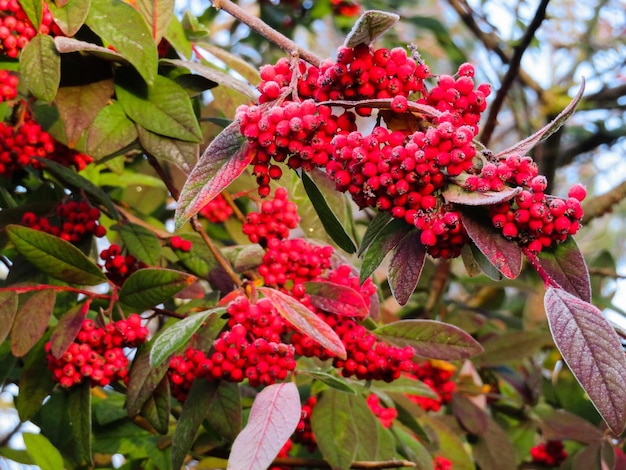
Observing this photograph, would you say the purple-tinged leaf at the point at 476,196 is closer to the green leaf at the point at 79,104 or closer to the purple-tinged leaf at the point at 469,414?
the green leaf at the point at 79,104

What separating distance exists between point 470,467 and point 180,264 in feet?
2.37

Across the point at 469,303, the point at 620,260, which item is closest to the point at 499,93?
the point at 469,303

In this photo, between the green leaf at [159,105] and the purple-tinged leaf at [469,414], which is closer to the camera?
the green leaf at [159,105]

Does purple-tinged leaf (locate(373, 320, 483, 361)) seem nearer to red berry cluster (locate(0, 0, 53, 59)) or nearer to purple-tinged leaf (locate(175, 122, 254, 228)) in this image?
purple-tinged leaf (locate(175, 122, 254, 228))

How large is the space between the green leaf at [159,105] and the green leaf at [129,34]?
0.05 m

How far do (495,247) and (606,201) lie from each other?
5.83 feet

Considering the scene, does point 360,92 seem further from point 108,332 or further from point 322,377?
point 108,332

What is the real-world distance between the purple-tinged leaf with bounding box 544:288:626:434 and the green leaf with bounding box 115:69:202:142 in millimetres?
589

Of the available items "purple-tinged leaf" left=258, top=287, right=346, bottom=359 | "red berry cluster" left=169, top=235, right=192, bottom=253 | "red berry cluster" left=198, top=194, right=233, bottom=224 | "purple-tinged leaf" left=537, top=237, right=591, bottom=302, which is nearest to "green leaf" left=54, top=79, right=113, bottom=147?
"red berry cluster" left=169, top=235, right=192, bottom=253

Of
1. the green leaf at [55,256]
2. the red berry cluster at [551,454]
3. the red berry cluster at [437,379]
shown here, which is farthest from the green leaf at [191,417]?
the red berry cluster at [551,454]

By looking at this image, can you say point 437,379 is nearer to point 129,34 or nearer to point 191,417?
point 191,417

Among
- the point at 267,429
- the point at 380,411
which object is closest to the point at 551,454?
the point at 380,411

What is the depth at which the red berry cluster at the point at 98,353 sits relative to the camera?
1069 mm

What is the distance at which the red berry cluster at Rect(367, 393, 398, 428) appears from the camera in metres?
1.40
